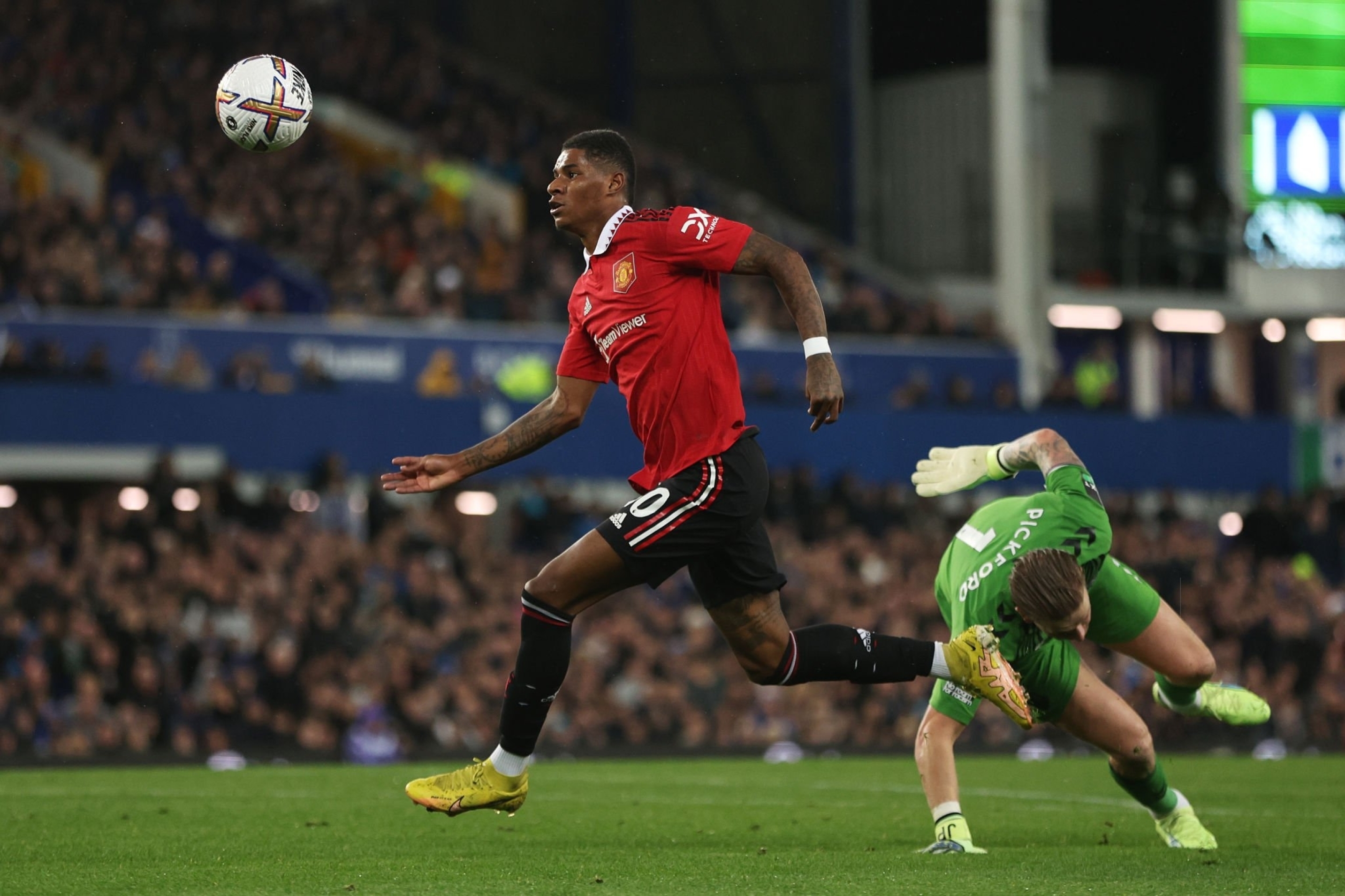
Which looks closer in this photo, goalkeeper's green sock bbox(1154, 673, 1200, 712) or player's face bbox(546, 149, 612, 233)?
player's face bbox(546, 149, 612, 233)

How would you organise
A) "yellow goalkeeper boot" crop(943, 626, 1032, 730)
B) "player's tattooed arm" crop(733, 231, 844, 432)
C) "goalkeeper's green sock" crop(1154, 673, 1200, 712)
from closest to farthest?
"player's tattooed arm" crop(733, 231, 844, 432)
"yellow goalkeeper boot" crop(943, 626, 1032, 730)
"goalkeeper's green sock" crop(1154, 673, 1200, 712)

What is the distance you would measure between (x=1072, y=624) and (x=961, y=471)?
1.23 m

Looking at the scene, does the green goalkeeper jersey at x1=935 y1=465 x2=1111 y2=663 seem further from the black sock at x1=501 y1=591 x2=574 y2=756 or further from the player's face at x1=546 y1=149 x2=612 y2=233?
the player's face at x1=546 y1=149 x2=612 y2=233

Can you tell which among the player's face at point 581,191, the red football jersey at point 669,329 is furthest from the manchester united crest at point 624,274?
the player's face at point 581,191

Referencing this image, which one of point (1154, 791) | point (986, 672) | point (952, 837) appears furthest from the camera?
point (1154, 791)

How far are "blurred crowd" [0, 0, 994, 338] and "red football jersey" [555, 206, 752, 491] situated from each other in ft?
46.3

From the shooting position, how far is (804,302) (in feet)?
23.5

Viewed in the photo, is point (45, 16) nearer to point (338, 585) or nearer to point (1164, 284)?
point (338, 585)

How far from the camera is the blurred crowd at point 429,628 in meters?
16.8

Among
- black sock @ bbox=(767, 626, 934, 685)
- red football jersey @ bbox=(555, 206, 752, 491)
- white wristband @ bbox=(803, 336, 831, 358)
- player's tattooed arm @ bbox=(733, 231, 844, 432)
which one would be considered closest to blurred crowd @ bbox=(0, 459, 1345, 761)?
black sock @ bbox=(767, 626, 934, 685)

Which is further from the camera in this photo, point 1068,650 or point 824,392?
point 1068,650

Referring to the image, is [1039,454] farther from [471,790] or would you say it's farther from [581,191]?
[471,790]

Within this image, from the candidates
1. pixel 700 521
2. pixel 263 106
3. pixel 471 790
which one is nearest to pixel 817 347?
pixel 700 521

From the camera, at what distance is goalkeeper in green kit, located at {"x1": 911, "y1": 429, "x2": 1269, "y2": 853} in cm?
789
